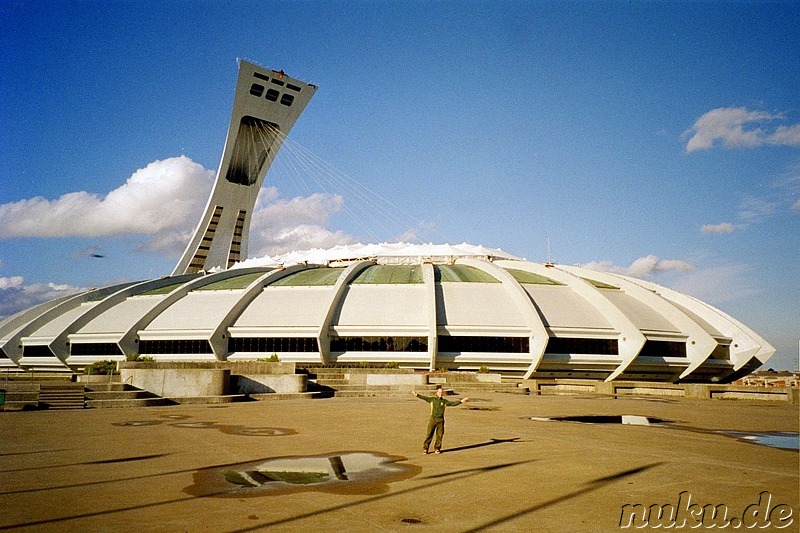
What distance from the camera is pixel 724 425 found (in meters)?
15.2

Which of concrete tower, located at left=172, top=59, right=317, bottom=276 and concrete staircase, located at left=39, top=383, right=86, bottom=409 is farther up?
concrete tower, located at left=172, top=59, right=317, bottom=276

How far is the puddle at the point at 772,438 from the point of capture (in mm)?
11602

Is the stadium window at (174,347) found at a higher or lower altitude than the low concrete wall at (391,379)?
higher

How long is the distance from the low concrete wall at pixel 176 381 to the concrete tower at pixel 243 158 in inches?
1740

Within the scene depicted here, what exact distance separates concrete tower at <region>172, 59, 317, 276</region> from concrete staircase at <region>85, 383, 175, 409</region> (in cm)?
4415

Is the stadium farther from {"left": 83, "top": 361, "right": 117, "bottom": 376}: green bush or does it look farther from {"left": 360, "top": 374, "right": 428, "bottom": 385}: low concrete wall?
{"left": 83, "top": 361, "right": 117, "bottom": 376}: green bush

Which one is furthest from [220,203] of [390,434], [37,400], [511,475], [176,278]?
[511,475]

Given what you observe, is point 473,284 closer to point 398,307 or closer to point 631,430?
point 398,307

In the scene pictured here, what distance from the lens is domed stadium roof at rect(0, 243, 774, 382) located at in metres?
38.6

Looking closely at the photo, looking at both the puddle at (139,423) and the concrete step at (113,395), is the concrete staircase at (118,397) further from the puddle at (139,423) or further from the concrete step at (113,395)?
the puddle at (139,423)

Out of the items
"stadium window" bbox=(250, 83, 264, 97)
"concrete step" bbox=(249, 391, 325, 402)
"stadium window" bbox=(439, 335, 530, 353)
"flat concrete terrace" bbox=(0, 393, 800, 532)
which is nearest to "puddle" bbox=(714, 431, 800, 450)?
"flat concrete terrace" bbox=(0, 393, 800, 532)

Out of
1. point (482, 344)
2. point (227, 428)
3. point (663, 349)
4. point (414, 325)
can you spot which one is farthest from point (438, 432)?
point (663, 349)

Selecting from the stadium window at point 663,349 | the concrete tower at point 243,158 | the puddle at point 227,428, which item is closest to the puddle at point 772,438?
the puddle at point 227,428

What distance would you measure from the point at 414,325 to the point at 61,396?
22.5 m
